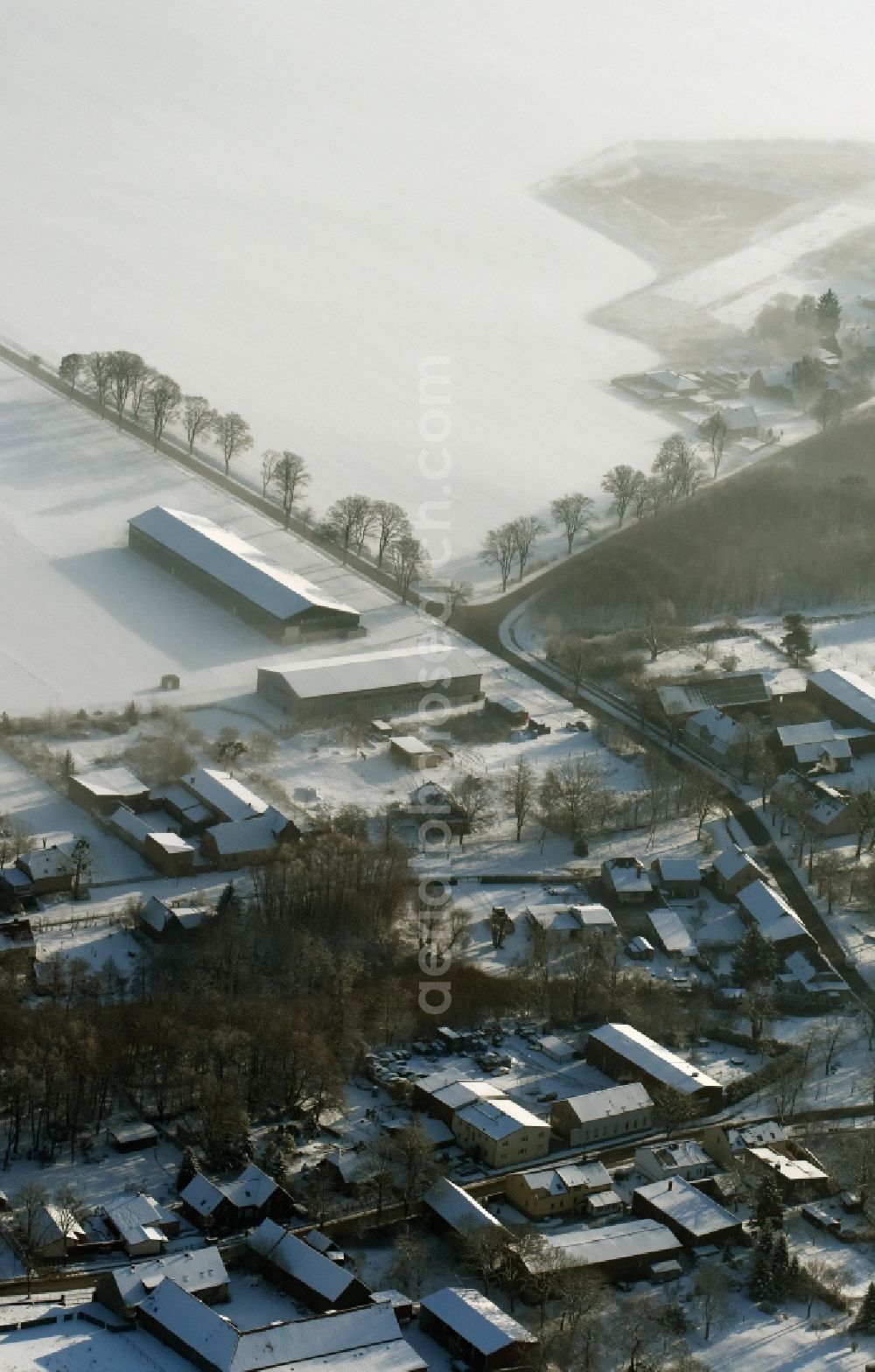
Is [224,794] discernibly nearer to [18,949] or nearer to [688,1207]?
[18,949]

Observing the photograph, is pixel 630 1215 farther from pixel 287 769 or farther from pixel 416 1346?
pixel 287 769

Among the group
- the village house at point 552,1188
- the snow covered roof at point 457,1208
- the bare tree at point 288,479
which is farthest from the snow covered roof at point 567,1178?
the bare tree at point 288,479

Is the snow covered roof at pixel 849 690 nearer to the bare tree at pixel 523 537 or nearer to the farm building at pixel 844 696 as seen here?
the farm building at pixel 844 696

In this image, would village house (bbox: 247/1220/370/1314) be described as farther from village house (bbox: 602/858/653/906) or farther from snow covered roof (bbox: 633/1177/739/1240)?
village house (bbox: 602/858/653/906)

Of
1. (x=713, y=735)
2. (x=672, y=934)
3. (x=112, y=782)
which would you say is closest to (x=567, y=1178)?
(x=672, y=934)

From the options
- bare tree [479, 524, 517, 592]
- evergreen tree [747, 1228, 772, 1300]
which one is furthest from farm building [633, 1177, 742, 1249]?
bare tree [479, 524, 517, 592]

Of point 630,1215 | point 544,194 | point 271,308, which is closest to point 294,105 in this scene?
point 544,194

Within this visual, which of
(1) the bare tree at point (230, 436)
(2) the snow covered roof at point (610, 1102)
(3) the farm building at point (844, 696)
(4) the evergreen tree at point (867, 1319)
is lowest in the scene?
(4) the evergreen tree at point (867, 1319)
